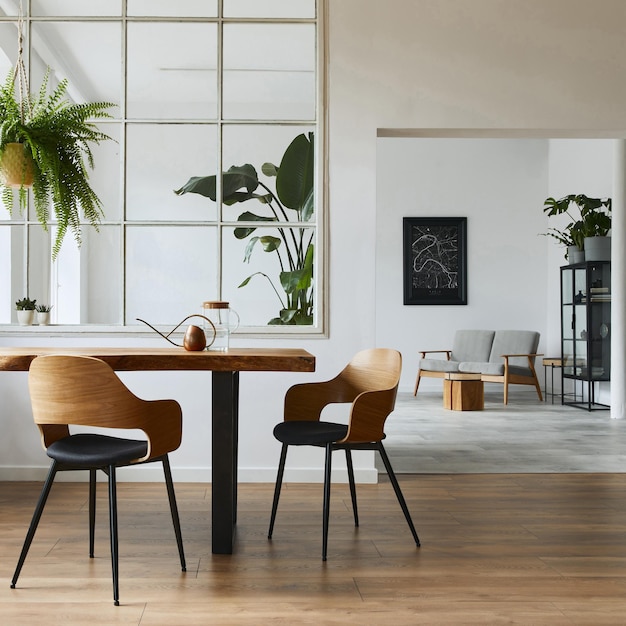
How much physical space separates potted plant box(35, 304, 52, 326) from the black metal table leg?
183 centimetres

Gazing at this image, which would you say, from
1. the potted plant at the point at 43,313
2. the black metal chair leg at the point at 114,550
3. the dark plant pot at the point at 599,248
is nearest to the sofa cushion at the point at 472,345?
the dark plant pot at the point at 599,248

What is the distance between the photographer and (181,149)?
4445 mm

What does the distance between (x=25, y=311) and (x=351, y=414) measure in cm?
225

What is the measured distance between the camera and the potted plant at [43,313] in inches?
172

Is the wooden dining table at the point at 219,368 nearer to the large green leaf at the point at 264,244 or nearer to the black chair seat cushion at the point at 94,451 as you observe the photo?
the black chair seat cushion at the point at 94,451

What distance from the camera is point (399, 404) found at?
8859mm

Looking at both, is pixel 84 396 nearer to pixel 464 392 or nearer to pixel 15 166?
pixel 15 166

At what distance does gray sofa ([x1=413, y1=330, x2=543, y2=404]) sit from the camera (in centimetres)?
899

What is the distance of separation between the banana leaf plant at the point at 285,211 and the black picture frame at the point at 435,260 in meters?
5.89

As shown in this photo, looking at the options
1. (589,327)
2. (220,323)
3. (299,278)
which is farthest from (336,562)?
(589,327)

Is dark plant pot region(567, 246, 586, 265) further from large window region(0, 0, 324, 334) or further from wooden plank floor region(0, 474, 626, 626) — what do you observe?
large window region(0, 0, 324, 334)

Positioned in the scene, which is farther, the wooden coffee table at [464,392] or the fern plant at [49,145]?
the wooden coffee table at [464,392]

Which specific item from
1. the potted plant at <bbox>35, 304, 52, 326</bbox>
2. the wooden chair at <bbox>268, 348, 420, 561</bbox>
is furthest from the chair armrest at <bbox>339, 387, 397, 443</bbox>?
the potted plant at <bbox>35, 304, 52, 326</bbox>

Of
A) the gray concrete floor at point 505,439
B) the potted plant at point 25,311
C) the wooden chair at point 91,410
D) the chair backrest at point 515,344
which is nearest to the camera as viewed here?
the wooden chair at point 91,410
